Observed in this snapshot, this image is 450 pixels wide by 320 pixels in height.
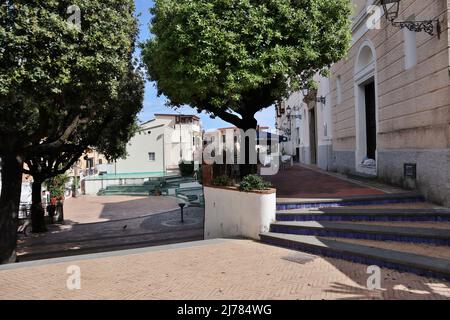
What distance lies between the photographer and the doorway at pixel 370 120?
45.9 ft

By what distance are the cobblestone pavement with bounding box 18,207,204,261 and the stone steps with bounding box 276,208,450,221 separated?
17.7 ft

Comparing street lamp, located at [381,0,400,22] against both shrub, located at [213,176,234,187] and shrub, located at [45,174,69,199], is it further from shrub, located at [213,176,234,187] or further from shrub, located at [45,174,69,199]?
shrub, located at [45,174,69,199]

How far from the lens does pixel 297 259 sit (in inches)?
257

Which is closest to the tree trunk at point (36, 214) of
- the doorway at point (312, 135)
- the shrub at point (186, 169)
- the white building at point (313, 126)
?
the white building at point (313, 126)

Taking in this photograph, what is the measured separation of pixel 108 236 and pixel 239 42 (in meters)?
9.46

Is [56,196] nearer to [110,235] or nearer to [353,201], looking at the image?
[110,235]

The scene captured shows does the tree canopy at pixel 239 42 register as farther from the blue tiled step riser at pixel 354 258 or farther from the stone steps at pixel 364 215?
the blue tiled step riser at pixel 354 258

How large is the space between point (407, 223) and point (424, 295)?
319 centimetres

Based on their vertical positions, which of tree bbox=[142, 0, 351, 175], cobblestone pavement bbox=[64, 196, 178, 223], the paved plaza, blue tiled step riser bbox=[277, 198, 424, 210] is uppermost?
tree bbox=[142, 0, 351, 175]

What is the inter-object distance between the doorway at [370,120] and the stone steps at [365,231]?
742cm

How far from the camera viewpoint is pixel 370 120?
47.0 feet

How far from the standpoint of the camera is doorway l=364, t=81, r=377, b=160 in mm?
14000

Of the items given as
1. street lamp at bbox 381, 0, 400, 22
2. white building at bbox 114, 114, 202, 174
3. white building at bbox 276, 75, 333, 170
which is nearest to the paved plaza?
white building at bbox 276, 75, 333, 170

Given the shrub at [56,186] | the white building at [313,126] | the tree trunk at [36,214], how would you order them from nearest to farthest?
the tree trunk at [36,214] < the white building at [313,126] < the shrub at [56,186]
